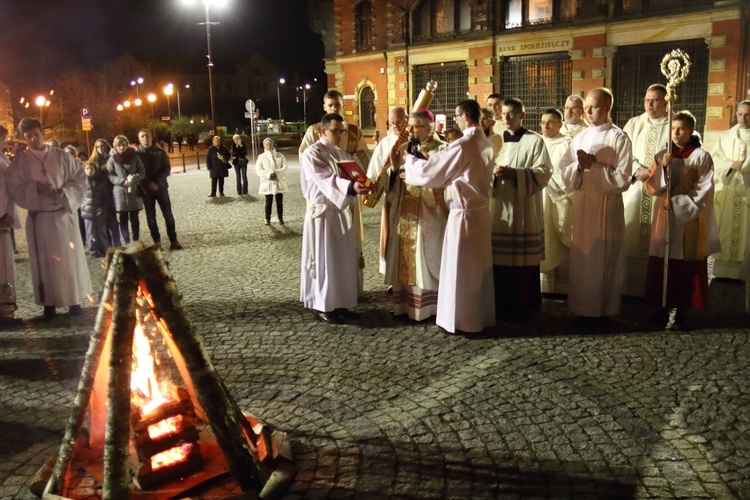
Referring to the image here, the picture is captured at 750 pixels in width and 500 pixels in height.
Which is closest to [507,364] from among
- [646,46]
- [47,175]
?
[47,175]

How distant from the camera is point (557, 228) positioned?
7758 mm

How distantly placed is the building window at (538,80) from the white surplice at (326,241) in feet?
72.7

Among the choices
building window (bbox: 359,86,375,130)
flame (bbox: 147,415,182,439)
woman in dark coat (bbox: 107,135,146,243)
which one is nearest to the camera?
flame (bbox: 147,415,182,439)

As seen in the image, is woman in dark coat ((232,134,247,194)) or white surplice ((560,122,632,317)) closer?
white surplice ((560,122,632,317))

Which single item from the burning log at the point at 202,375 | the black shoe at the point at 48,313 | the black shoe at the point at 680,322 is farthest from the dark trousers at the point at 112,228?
the black shoe at the point at 680,322

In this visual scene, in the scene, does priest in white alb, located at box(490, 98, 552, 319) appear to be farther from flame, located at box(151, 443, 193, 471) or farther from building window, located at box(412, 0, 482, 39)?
building window, located at box(412, 0, 482, 39)

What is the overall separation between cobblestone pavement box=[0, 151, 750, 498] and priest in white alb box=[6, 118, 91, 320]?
0.37 meters

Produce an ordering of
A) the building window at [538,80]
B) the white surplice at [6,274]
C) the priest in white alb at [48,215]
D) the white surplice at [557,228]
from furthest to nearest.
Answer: the building window at [538,80], the white surplice at [557,228], the white surplice at [6,274], the priest in white alb at [48,215]

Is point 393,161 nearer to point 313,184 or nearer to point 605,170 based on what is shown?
point 313,184

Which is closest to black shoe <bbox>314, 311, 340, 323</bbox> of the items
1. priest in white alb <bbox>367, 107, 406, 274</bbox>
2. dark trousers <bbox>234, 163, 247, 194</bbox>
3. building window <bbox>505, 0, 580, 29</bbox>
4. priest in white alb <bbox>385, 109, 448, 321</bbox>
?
priest in white alb <bbox>385, 109, 448, 321</bbox>

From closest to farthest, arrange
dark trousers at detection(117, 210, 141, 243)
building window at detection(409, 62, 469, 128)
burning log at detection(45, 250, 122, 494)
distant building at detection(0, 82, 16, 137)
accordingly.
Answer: burning log at detection(45, 250, 122, 494)
dark trousers at detection(117, 210, 141, 243)
building window at detection(409, 62, 469, 128)
distant building at detection(0, 82, 16, 137)

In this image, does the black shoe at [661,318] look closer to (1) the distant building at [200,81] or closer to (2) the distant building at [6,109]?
(2) the distant building at [6,109]

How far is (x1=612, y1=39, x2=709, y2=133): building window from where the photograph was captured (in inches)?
918

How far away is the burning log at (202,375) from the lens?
11.4ft
